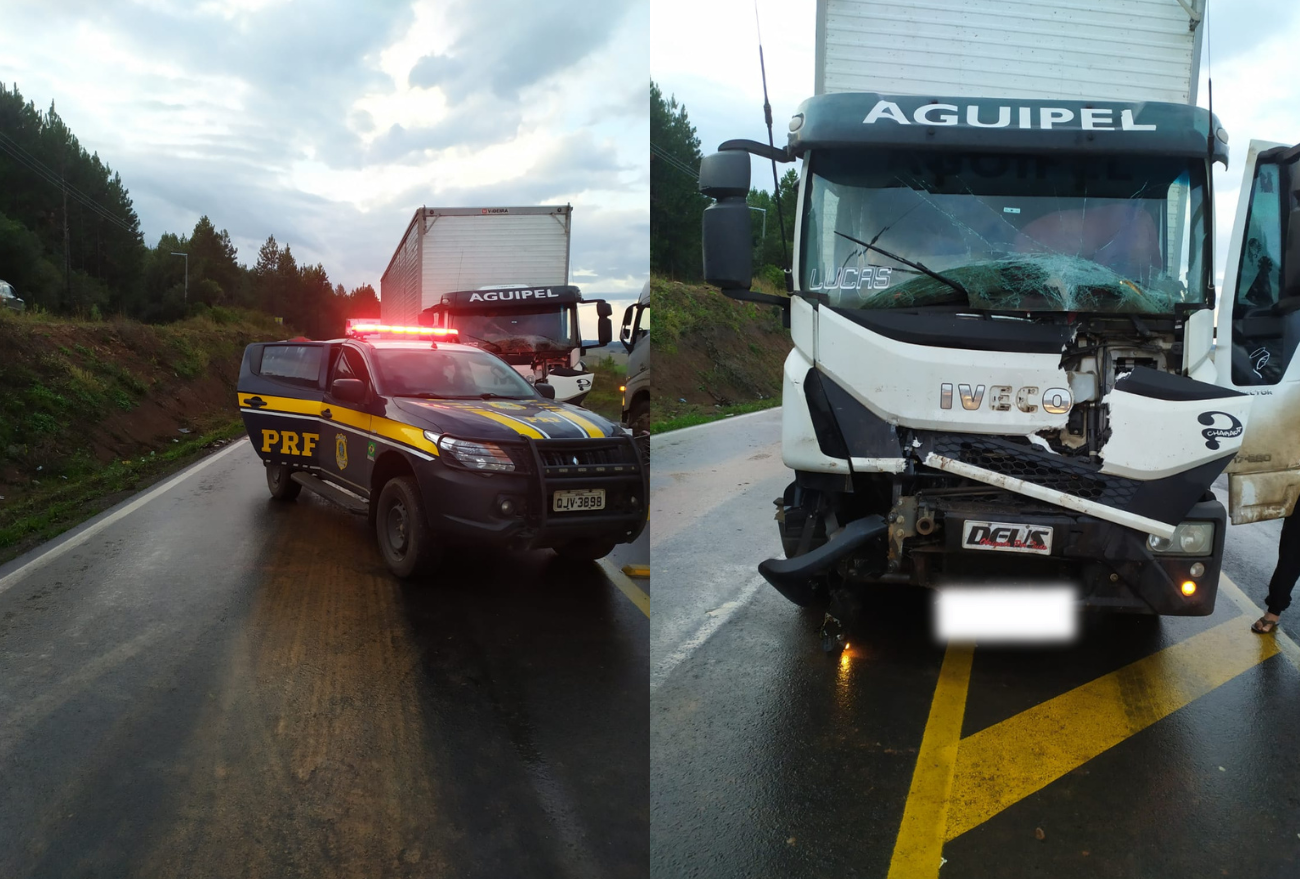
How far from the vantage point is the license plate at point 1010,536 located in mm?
3994

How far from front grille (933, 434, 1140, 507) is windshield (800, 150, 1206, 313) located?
0.76 metres

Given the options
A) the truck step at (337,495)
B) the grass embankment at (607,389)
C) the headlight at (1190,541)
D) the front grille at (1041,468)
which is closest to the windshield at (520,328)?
the grass embankment at (607,389)

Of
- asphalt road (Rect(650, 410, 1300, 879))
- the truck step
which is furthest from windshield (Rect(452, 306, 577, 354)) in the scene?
asphalt road (Rect(650, 410, 1300, 879))

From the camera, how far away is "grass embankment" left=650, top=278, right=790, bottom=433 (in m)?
24.7

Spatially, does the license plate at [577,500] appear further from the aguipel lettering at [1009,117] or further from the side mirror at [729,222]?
the aguipel lettering at [1009,117]

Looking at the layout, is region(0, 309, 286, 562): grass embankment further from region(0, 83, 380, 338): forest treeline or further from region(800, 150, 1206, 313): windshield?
region(800, 150, 1206, 313): windshield

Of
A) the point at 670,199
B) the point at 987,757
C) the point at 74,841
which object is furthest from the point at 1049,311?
the point at 670,199

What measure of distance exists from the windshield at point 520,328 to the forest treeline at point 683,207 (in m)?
2.15

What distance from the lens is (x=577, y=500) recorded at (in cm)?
589

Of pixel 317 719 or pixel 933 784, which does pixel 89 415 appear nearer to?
pixel 317 719

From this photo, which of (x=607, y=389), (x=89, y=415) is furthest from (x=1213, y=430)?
(x=89, y=415)

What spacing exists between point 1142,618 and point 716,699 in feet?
9.48

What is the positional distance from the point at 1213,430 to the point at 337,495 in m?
6.15

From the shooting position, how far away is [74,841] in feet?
9.70
